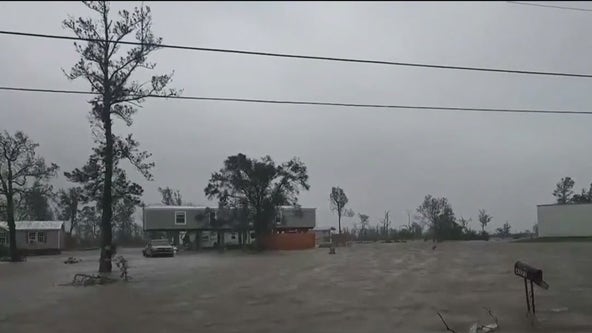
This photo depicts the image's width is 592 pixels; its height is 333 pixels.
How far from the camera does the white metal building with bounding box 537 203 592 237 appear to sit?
6531cm

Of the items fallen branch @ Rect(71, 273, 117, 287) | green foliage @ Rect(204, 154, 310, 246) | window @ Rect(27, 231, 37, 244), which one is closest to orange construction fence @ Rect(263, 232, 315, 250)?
green foliage @ Rect(204, 154, 310, 246)

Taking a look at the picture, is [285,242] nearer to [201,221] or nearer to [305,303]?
[201,221]

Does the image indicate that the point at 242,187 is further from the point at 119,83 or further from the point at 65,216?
the point at 65,216

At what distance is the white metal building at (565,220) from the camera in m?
65.3

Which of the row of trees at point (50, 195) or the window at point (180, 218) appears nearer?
the row of trees at point (50, 195)

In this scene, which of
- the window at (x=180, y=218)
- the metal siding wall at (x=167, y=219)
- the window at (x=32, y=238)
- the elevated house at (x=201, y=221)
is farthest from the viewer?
the window at (x=180, y=218)

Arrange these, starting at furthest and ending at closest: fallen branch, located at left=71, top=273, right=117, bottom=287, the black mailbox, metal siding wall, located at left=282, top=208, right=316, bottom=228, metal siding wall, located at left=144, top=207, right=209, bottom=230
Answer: metal siding wall, located at left=282, top=208, right=316, bottom=228, metal siding wall, located at left=144, top=207, right=209, bottom=230, fallen branch, located at left=71, top=273, right=117, bottom=287, the black mailbox

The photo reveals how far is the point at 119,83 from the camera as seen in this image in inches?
1210

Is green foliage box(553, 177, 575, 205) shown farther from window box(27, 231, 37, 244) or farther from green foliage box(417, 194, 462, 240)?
window box(27, 231, 37, 244)

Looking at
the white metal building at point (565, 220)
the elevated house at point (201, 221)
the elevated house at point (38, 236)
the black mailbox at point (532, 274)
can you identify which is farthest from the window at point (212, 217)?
the black mailbox at point (532, 274)

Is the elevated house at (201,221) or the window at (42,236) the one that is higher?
the elevated house at (201,221)

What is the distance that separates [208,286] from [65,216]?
87917mm

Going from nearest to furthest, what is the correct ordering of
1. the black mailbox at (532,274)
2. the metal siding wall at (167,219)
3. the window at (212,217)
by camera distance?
the black mailbox at (532,274) < the metal siding wall at (167,219) < the window at (212,217)

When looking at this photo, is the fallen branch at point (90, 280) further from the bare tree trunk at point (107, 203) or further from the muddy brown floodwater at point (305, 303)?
the bare tree trunk at point (107, 203)
